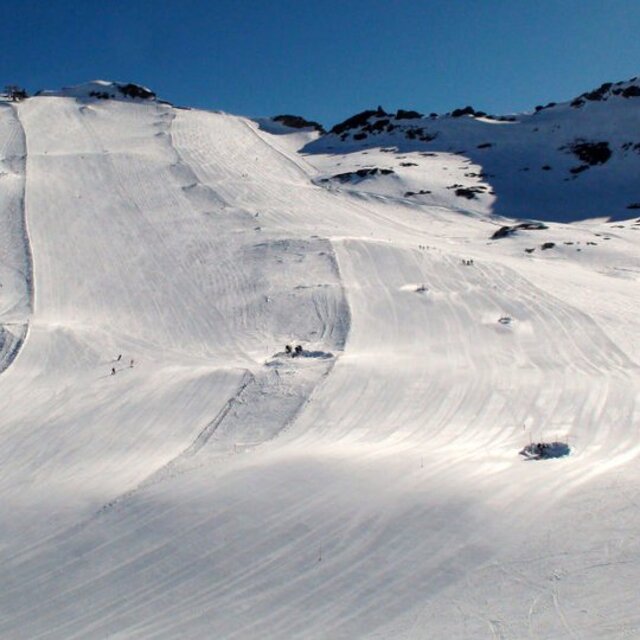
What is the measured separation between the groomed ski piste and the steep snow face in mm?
11230

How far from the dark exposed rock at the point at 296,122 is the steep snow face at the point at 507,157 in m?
3.75

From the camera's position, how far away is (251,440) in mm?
9375

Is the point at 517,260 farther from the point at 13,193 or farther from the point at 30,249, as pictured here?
the point at 13,193

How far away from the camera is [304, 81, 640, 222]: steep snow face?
120 feet

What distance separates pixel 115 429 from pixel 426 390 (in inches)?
184

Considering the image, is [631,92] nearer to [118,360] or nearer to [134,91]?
[134,91]

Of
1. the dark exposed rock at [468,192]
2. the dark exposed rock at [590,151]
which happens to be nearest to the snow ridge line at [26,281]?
the dark exposed rock at [468,192]

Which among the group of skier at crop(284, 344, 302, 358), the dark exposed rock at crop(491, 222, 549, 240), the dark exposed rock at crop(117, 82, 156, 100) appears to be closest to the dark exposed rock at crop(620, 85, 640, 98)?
the dark exposed rock at crop(491, 222, 549, 240)

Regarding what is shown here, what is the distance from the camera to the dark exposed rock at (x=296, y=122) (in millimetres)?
59812

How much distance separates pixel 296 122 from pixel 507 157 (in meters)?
22.0

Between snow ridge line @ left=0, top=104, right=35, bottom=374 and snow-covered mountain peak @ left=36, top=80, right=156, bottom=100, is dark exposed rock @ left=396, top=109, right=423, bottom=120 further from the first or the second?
snow ridge line @ left=0, top=104, right=35, bottom=374

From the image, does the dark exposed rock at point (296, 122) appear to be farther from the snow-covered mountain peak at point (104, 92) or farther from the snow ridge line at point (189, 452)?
the snow ridge line at point (189, 452)

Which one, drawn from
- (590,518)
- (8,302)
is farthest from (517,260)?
(590,518)

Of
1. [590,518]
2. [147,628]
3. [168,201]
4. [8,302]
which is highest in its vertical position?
[168,201]
